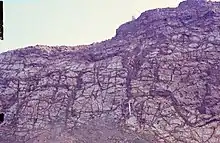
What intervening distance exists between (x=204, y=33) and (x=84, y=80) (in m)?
Answer: 8.07

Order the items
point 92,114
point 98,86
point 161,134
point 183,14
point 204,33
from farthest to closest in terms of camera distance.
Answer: point 183,14 < point 204,33 < point 98,86 < point 92,114 < point 161,134

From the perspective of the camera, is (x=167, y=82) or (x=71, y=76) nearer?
(x=167, y=82)

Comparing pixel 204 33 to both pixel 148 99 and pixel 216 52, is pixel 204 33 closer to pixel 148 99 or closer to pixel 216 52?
pixel 216 52

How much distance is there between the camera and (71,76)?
2959cm

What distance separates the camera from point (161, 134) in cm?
2408

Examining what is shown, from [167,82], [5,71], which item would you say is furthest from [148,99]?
[5,71]

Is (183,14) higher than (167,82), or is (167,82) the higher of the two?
(183,14)

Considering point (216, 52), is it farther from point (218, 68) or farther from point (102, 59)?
point (102, 59)

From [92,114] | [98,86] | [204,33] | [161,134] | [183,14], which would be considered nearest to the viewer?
[161,134]

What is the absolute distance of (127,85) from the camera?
2777cm

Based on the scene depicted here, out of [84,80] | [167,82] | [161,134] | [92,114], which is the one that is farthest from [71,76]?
[161,134]

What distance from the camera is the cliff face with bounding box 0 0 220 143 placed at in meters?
24.8

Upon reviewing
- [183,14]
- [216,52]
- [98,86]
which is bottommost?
[98,86]

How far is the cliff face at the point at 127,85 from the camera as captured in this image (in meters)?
24.8
